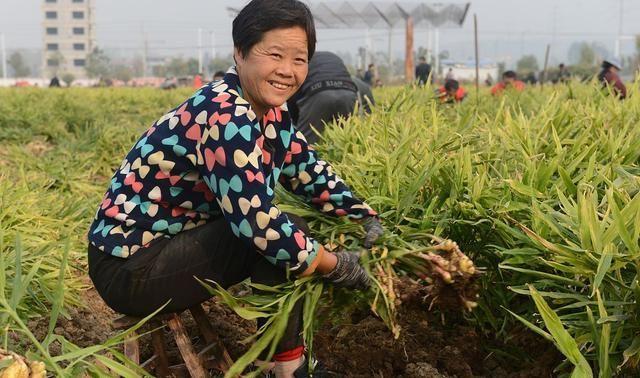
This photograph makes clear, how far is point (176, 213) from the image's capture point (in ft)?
5.91

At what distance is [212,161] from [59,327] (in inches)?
43.6

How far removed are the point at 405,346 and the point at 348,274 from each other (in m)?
Answer: 0.63

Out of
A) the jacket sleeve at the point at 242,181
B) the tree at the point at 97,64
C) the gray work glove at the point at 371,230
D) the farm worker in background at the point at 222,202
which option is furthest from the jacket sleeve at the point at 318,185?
the tree at the point at 97,64

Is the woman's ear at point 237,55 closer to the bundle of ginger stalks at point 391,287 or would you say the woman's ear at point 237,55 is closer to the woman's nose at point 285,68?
the woman's nose at point 285,68

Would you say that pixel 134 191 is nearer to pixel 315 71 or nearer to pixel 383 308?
pixel 383 308

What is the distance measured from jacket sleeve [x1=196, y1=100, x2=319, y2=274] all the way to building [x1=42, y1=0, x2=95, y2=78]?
100 metres

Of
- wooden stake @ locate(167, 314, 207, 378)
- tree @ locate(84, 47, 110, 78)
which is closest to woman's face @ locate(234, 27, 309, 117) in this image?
wooden stake @ locate(167, 314, 207, 378)

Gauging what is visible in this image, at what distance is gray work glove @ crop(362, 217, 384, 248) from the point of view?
201 cm

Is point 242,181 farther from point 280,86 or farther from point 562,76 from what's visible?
point 562,76

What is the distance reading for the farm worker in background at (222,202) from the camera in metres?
1.63

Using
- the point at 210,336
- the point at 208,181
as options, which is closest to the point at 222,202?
the point at 208,181

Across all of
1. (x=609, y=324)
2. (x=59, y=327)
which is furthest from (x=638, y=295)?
(x=59, y=327)

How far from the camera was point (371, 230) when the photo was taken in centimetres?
204

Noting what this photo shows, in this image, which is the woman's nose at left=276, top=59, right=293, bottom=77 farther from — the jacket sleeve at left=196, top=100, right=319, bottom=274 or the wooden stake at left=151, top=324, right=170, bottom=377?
the wooden stake at left=151, top=324, right=170, bottom=377
